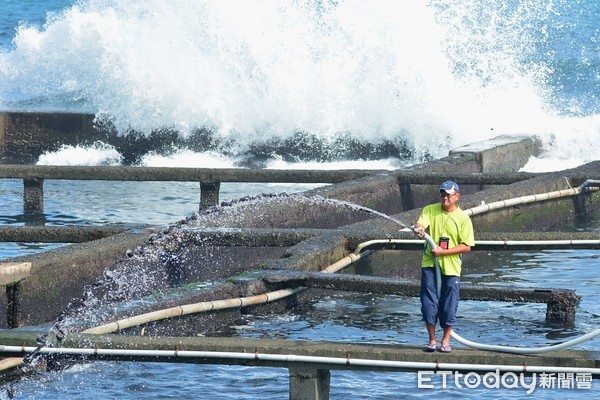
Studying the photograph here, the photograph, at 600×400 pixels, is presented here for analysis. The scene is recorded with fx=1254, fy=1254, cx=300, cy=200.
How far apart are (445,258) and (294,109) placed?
55.1ft

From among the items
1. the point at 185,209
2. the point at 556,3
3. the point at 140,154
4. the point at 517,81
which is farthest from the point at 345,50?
the point at 556,3

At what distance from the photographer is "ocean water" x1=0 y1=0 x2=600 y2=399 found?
8.94 meters

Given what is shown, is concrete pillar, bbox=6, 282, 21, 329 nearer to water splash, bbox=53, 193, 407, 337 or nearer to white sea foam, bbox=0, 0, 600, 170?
water splash, bbox=53, 193, 407, 337

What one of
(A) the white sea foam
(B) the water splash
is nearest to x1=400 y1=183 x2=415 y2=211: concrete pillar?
(B) the water splash

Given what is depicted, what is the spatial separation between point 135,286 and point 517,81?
18472 millimetres

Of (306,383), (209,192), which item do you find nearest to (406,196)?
(209,192)

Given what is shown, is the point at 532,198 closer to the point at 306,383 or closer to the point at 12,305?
the point at 12,305

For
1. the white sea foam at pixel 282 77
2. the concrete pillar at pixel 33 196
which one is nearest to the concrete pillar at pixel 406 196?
the concrete pillar at pixel 33 196

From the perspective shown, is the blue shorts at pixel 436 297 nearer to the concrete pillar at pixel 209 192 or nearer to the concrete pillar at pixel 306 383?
the concrete pillar at pixel 306 383

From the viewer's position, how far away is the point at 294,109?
79.0 ft

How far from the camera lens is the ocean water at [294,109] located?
8.94 metres

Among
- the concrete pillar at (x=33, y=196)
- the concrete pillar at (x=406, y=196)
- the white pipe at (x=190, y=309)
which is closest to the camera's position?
the white pipe at (x=190, y=309)

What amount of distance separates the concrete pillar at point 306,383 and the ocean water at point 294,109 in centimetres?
124

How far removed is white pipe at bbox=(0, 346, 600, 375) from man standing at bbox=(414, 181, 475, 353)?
458 millimetres
